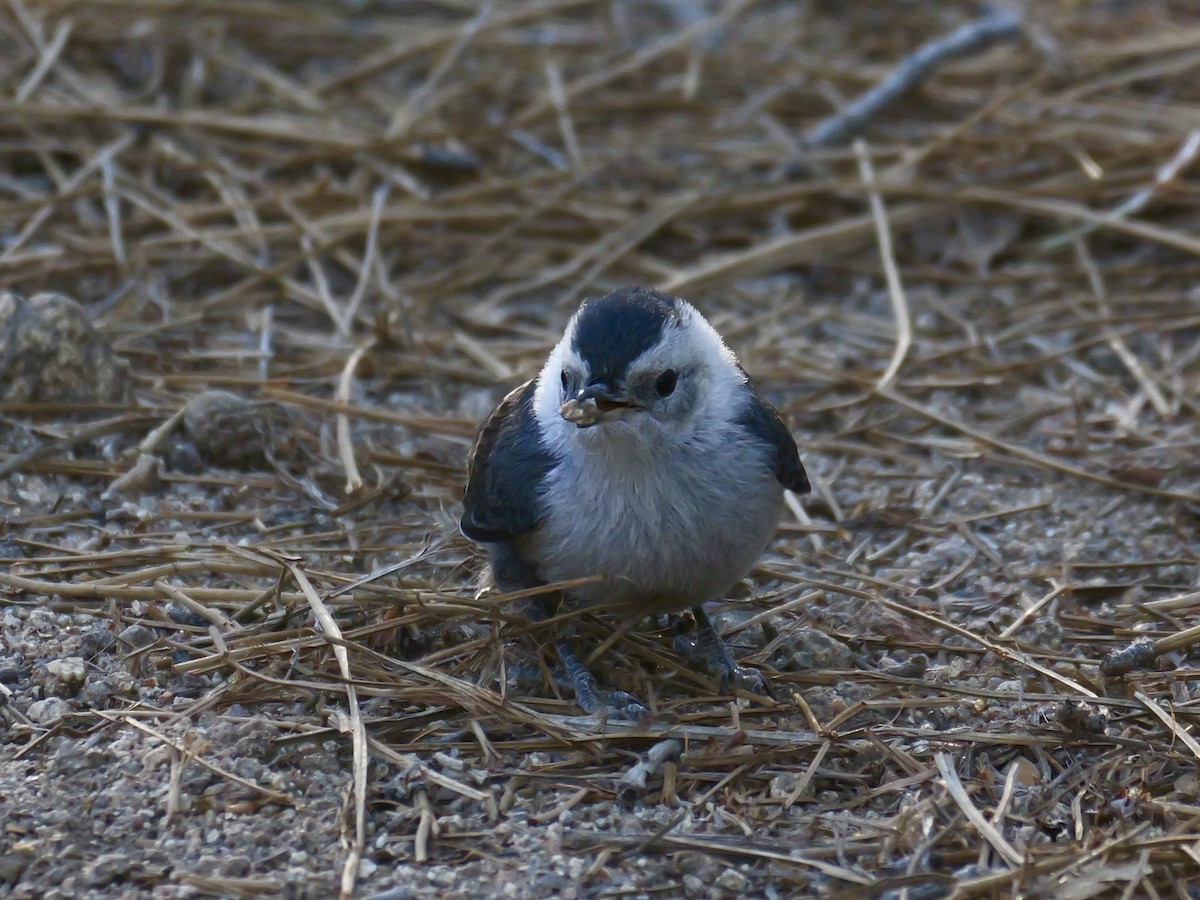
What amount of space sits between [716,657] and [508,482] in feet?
2.41

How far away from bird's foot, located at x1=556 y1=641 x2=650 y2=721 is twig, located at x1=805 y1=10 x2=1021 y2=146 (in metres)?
4.07

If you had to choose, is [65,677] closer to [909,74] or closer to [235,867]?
[235,867]

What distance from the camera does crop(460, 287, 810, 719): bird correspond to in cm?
384

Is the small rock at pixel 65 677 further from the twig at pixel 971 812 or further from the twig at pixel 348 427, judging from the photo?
the twig at pixel 971 812

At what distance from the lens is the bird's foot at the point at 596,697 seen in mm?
3832

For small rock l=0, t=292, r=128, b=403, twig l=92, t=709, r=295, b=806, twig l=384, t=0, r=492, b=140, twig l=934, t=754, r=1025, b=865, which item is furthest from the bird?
twig l=384, t=0, r=492, b=140

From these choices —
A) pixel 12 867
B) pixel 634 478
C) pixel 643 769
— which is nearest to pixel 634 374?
pixel 634 478

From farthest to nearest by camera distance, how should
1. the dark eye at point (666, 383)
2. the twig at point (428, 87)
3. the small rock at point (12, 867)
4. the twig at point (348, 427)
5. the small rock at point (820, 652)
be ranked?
the twig at point (428, 87)
the twig at point (348, 427)
the small rock at point (820, 652)
the dark eye at point (666, 383)
the small rock at point (12, 867)

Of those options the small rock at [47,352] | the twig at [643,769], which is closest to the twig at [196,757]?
the twig at [643,769]

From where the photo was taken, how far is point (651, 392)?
3.86m

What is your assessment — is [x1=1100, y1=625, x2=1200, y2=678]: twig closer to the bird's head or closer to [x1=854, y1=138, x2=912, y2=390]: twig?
the bird's head

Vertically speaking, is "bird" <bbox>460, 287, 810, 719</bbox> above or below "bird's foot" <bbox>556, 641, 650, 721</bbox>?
above

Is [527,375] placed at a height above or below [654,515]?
below

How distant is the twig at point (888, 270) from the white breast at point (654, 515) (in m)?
1.94
